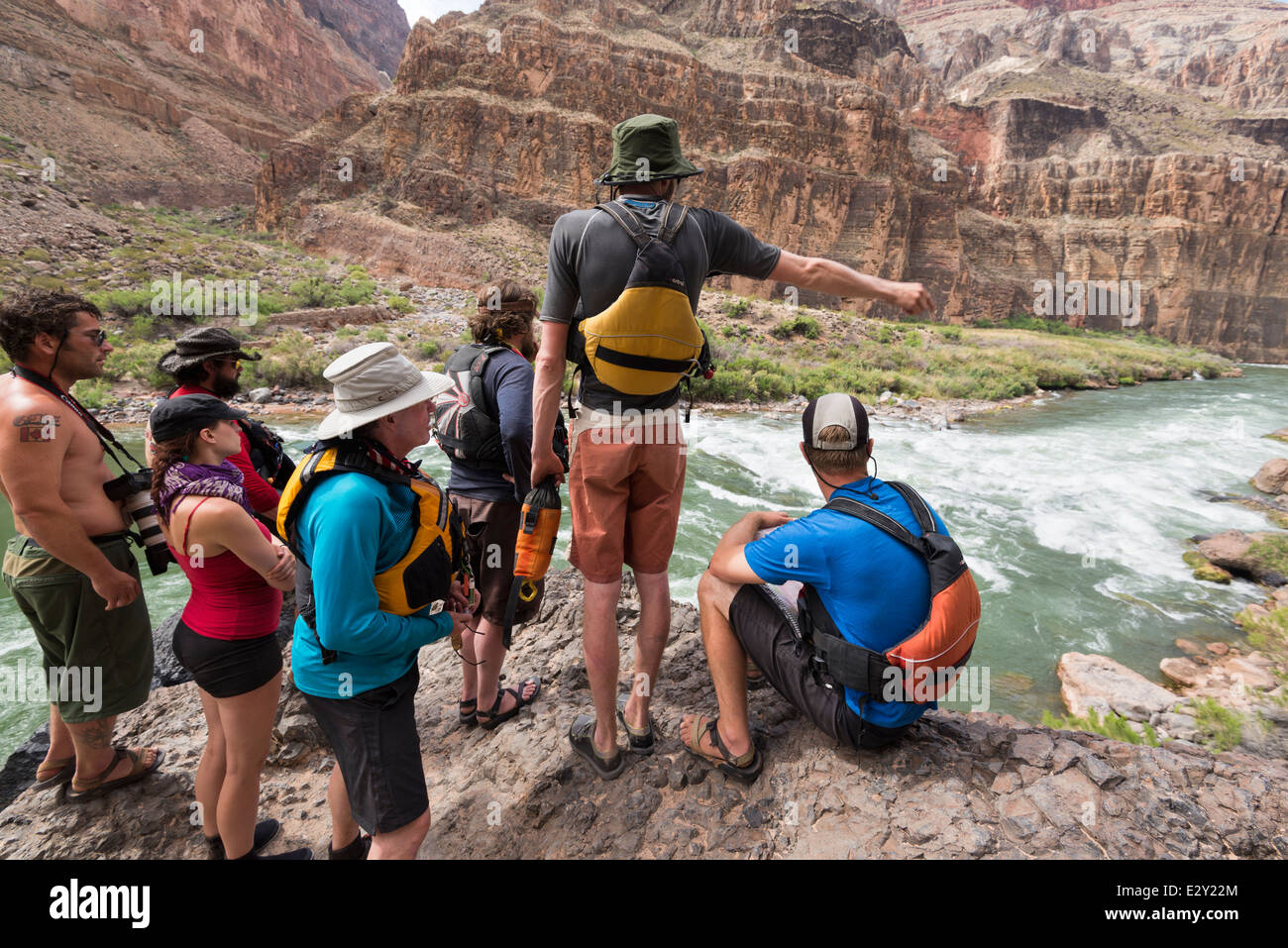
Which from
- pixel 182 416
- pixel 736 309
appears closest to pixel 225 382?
pixel 182 416

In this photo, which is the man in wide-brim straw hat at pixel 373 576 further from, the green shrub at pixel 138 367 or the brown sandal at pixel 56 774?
the green shrub at pixel 138 367

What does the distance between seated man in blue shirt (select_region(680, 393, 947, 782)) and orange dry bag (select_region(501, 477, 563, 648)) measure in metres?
0.69

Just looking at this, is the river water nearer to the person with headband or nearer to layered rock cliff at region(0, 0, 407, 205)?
the person with headband

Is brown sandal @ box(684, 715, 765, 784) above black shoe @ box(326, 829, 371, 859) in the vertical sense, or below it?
above

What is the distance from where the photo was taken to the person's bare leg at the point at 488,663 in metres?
2.87

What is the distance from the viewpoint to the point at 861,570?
2.04 metres

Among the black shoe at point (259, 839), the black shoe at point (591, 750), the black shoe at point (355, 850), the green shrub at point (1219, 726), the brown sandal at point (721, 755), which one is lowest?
the green shrub at point (1219, 726)

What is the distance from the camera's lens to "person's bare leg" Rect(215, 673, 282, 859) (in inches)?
85.7

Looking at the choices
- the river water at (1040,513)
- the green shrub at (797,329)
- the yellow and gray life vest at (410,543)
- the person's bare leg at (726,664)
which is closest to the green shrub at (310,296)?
the river water at (1040,513)

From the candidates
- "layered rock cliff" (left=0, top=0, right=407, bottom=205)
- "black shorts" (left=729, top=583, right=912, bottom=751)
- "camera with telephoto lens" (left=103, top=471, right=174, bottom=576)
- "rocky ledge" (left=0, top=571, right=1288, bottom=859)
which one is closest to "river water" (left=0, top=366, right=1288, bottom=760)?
"rocky ledge" (left=0, top=571, right=1288, bottom=859)

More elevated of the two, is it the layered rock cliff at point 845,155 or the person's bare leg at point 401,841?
the layered rock cliff at point 845,155

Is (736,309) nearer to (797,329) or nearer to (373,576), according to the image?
(797,329)

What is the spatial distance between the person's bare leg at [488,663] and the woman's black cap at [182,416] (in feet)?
4.65

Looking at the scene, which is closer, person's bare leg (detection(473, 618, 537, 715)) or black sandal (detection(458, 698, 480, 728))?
person's bare leg (detection(473, 618, 537, 715))
